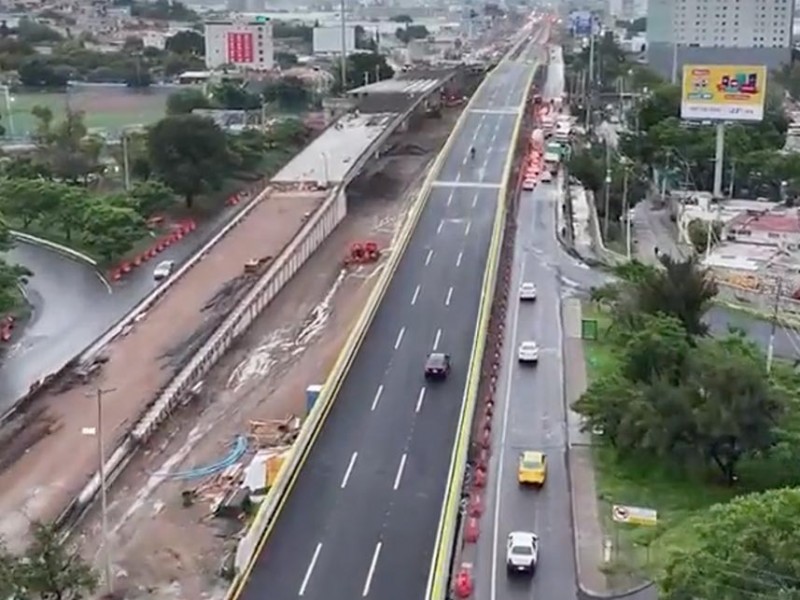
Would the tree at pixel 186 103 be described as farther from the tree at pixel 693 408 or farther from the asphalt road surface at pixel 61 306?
the tree at pixel 693 408

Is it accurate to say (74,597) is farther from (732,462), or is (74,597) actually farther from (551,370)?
(551,370)

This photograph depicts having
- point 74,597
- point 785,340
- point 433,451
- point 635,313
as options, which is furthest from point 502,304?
point 74,597

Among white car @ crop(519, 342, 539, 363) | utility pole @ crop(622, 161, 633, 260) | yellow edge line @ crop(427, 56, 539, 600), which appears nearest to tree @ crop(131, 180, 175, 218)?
yellow edge line @ crop(427, 56, 539, 600)

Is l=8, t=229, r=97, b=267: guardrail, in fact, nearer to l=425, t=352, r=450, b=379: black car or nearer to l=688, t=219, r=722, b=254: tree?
l=425, t=352, r=450, b=379: black car

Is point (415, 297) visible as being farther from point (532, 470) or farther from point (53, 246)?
point (53, 246)

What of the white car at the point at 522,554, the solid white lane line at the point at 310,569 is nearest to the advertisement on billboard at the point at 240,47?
the white car at the point at 522,554

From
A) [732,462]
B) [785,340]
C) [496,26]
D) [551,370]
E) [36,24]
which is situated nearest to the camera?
[732,462]

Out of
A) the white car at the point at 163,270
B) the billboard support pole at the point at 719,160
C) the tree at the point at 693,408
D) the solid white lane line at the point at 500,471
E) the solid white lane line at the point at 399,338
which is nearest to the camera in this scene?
the solid white lane line at the point at 500,471
